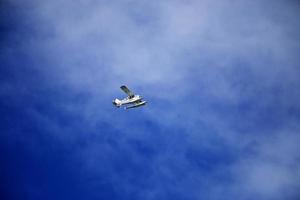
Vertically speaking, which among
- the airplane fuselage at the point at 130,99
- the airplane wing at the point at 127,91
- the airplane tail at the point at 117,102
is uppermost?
the airplane tail at the point at 117,102

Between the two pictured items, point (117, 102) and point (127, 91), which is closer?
point (127, 91)

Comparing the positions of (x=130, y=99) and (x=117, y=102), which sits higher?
(x=117, y=102)

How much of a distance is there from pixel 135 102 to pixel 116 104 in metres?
3.82

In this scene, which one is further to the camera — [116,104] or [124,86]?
[116,104]

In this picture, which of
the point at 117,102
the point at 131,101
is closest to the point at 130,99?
the point at 131,101

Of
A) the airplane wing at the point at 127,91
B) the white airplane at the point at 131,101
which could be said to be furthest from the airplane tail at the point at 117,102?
the airplane wing at the point at 127,91

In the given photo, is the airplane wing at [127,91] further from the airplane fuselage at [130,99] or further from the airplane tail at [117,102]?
the airplane tail at [117,102]

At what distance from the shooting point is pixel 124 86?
226 feet

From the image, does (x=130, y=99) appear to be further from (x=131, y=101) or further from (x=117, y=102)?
(x=117, y=102)

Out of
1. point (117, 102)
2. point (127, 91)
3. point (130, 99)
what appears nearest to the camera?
point (127, 91)

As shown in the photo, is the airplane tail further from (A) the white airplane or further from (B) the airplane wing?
(B) the airplane wing

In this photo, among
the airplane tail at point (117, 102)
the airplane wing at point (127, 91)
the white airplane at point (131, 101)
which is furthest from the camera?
the airplane tail at point (117, 102)

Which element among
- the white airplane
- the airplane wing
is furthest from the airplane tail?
the airplane wing

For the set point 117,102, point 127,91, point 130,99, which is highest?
point 117,102
